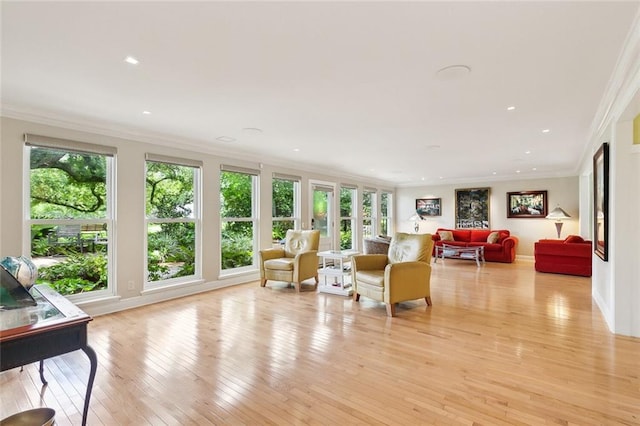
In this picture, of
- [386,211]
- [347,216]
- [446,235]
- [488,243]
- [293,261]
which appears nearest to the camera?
[293,261]

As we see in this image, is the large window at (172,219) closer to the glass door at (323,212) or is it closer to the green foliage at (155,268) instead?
the green foliage at (155,268)

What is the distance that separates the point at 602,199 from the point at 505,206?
18.3 ft

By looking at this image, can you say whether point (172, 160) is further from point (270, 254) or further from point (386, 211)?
point (386, 211)

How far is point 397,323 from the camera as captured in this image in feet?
11.8

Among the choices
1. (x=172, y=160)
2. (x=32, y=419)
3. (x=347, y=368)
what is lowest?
(x=347, y=368)

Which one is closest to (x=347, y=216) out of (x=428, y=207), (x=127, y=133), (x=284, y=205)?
(x=284, y=205)

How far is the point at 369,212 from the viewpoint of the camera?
975cm

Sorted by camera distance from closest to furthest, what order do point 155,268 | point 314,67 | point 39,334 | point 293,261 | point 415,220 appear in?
point 39,334
point 314,67
point 155,268
point 293,261
point 415,220

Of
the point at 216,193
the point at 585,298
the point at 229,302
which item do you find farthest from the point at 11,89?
the point at 585,298

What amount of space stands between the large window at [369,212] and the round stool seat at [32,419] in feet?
26.4

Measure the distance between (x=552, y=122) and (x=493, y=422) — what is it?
362cm

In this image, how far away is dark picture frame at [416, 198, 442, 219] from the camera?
10.1 meters

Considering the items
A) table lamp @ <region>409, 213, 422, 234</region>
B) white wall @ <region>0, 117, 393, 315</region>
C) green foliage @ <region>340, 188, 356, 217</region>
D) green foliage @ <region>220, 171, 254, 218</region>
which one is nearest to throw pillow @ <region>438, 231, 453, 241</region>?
table lamp @ <region>409, 213, 422, 234</region>

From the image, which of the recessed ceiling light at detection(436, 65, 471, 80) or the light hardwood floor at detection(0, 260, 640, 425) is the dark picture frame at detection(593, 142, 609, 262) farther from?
the recessed ceiling light at detection(436, 65, 471, 80)
